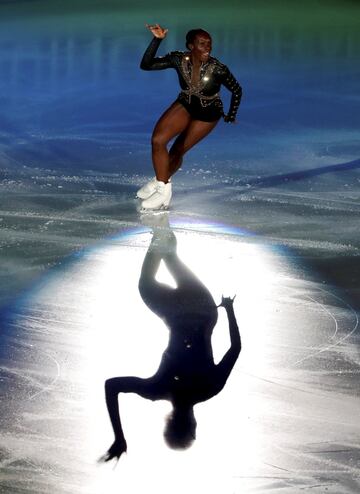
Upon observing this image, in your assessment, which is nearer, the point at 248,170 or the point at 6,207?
the point at 6,207

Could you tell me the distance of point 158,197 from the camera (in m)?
6.80

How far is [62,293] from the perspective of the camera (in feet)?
17.3

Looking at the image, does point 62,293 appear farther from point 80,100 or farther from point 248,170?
point 80,100

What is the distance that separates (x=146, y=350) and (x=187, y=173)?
326 cm

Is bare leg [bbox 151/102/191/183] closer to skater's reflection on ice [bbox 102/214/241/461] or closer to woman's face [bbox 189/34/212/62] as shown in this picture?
woman's face [bbox 189/34/212/62]

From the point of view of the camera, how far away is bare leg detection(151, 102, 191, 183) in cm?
661

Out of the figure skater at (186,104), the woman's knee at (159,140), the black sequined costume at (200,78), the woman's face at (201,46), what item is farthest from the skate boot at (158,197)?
the woman's face at (201,46)

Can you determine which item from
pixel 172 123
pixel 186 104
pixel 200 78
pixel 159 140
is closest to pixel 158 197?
pixel 159 140

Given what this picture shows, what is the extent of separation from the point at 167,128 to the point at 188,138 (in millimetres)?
201

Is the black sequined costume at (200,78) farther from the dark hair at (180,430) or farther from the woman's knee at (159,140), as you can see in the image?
the dark hair at (180,430)

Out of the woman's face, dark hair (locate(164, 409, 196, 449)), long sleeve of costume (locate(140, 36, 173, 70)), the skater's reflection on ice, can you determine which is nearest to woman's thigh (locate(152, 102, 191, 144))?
long sleeve of costume (locate(140, 36, 173, 70))

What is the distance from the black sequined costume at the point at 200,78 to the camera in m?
6.38

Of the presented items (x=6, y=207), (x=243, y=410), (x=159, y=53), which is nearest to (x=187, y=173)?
(x=6, y=207)

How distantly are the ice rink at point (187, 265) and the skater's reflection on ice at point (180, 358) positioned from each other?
45 mm
